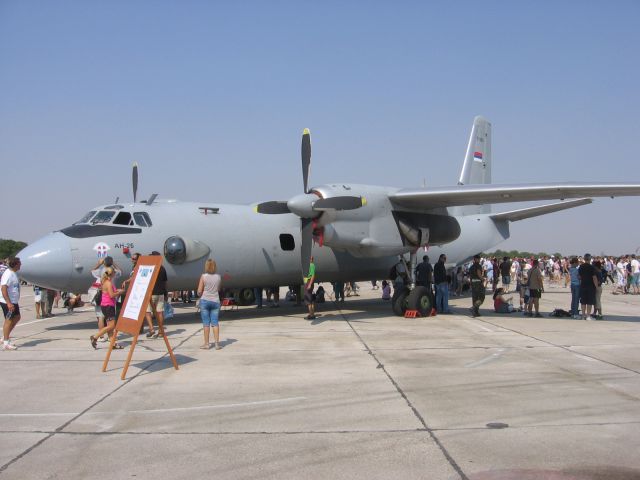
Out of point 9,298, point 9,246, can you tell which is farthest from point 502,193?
point 9,246

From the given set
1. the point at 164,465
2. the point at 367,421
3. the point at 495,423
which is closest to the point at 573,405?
the point at 495,423

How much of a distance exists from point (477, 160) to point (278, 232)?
1104cm

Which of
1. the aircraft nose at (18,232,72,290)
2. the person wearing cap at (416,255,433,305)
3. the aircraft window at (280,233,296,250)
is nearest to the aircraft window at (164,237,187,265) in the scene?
the aircraft nose at (18,232,72,290)

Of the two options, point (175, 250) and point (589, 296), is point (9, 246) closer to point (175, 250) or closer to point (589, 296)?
point (175, 250)

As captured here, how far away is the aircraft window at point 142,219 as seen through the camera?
42.9 feet

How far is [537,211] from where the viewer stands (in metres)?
19.4

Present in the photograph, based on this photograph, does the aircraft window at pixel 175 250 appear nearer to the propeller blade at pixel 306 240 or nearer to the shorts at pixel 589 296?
the propeller blade at pixel 306 240

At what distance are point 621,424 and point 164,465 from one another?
13.8 ft

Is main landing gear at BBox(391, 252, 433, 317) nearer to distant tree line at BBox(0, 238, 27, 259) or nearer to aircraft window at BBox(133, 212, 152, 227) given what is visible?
aircraft window at BBox(133, 212, 152, 227)

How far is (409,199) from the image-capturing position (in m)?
14.6

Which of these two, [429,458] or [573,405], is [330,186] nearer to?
[573,405]

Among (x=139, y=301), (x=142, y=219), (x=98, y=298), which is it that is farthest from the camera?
(x=142, y=219)

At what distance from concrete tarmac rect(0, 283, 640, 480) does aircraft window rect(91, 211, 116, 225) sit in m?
3.01

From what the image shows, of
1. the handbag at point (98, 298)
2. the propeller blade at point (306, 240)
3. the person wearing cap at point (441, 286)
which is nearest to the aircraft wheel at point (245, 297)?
the propeller blade at point (306, 240)
